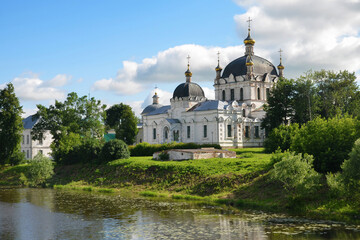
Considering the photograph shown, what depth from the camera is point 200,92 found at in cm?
6294

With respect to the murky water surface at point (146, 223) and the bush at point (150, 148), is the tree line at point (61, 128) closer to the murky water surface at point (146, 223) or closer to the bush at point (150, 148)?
the bush at point (150, 148)

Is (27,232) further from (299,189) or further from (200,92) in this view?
(200,92)

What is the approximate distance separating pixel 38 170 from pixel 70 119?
11878mm

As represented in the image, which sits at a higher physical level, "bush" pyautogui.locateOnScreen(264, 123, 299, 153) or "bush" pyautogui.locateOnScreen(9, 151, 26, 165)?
"bush" pyautogui.locateOnScreen(264, 123, 299, 153)

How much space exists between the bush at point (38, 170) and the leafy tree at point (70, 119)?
9.15 m

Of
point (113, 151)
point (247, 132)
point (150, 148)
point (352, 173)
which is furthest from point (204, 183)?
point (247, 132)

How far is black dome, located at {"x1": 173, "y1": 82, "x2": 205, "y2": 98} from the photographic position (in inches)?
2421

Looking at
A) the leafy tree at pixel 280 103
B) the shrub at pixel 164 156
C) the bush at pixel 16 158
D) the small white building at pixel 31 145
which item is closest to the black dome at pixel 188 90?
the leafy tree at pixel 280 103

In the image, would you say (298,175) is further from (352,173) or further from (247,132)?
(247,132)

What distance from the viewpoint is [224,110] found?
55031 millimetres

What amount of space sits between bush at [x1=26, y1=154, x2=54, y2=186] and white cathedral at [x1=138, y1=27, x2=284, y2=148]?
836 inches

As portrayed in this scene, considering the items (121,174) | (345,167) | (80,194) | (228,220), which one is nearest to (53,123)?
(121,174)

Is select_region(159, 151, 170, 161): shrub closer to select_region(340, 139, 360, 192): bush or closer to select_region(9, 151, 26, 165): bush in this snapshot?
select_region(9, 151, 26, 165): bush

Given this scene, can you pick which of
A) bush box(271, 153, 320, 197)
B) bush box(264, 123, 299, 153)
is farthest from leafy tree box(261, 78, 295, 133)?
bush box(271, 153, 320, 197)
